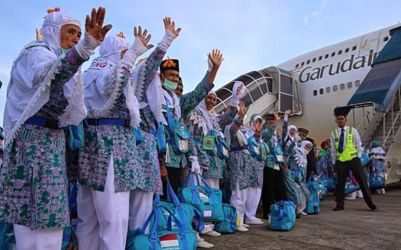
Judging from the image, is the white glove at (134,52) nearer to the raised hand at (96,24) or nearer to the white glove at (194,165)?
the raised hand at (96,24)

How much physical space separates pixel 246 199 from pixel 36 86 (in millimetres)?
3784

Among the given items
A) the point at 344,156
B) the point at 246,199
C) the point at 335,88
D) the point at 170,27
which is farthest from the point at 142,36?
the point at 335,88

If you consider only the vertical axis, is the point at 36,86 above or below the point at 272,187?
above

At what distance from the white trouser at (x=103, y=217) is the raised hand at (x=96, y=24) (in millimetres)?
813

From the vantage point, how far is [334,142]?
281 inches

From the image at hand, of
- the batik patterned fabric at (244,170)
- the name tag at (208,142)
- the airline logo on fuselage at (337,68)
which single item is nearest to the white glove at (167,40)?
the name tag at (208,142)

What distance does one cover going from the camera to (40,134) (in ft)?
6.59

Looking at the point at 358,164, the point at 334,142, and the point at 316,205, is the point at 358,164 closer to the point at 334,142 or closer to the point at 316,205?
the point at 334,142

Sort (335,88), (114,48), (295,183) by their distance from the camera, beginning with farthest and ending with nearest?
(335,88) → (295,183) → (114,48)

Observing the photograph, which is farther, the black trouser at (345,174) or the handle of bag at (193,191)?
the black trouser at (345,174)

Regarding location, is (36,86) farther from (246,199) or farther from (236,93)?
(246,199)

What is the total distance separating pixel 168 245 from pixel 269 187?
145 inches

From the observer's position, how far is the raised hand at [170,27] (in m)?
2.88

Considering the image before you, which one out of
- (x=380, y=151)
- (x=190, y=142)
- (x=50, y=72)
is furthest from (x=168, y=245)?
(x=380, y=151)
